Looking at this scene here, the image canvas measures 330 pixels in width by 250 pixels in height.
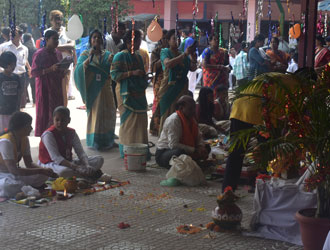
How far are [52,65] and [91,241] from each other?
4272 millimetres

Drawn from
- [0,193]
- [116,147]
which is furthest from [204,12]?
[0,193]

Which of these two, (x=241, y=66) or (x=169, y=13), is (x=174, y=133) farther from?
(x=169, y=13)

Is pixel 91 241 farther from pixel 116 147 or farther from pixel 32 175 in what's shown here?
pixel 116 147

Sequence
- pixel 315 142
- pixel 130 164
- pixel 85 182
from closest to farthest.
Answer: pixel 315 142 → pixel 85 182 → pixel 130 164

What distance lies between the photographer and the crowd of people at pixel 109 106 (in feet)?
20.7

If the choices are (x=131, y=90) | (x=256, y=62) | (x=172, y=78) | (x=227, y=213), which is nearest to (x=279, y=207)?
(x=227, y=213)

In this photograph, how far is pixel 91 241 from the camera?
4.98 metres

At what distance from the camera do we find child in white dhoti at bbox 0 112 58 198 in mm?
6168

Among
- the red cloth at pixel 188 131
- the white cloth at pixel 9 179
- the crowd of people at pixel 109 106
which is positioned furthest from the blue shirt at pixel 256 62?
the white cloth at pixel 9 179

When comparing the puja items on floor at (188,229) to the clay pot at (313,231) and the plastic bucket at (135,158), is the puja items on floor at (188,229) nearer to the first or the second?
the clay pot at (313,231)

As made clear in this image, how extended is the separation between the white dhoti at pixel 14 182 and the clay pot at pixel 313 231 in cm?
306

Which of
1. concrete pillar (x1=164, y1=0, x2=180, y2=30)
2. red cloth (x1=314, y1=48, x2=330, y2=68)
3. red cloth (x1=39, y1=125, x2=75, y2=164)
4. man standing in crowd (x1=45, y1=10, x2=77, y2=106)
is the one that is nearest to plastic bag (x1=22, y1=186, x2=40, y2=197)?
red cloth (x1=39, y1=125, x2=75, y2=164)

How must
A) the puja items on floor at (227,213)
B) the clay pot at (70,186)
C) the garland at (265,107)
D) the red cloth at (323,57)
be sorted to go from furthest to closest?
the red cloth at (323,57) → the clay pot at (70,186) → the puja items on floor at (227,213) → the garland at (265,107)

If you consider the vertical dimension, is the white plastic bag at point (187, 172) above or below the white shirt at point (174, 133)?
below
